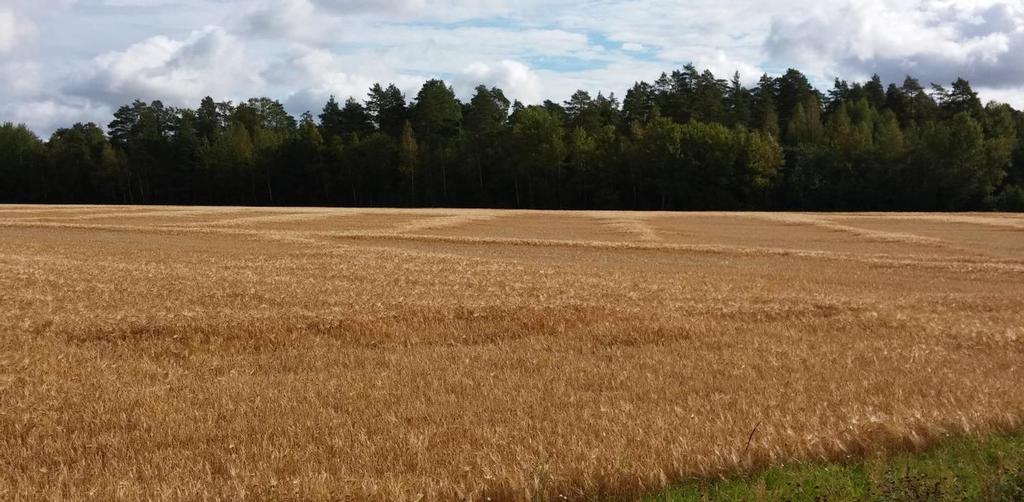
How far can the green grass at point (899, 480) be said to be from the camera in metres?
5.84

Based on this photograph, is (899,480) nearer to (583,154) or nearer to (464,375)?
(464,375)

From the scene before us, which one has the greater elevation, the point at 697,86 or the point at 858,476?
the point at 697,86

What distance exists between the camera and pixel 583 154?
108m

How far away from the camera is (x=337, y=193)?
119688 millimetres

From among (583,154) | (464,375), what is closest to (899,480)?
(464,375)

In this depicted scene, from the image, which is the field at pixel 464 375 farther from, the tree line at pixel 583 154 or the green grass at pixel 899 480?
the tree line at pixel 583 154

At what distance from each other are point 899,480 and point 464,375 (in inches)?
228

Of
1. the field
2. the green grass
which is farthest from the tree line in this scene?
the green grass

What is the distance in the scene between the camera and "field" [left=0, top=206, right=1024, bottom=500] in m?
6.92

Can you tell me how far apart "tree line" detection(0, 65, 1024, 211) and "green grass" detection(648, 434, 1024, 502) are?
303 ft

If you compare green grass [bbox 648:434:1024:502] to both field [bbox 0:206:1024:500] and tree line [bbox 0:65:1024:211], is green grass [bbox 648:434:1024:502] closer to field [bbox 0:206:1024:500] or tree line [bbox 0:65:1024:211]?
field [bbox 0:206:1024:500]

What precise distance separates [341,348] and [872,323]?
1026 cm

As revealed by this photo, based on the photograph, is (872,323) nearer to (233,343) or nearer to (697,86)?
(233,343)

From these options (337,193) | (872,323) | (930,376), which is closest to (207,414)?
(930,376)
